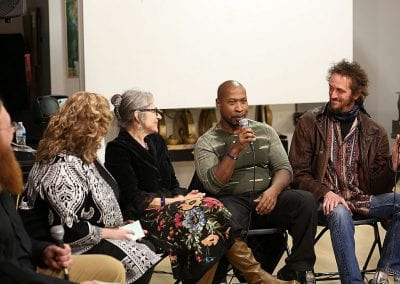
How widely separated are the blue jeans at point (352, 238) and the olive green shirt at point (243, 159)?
15.6 inches

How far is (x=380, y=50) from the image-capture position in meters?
7.47

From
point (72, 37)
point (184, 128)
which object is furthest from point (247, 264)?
point (72, 37)

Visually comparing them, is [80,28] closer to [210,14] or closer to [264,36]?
[210,14]

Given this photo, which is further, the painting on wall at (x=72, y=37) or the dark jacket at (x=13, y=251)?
the painting on wall at (x=72, y=37)

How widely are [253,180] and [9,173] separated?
5.81 ft

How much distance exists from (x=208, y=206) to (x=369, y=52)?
4.19m

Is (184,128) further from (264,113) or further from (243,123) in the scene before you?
(243,123)

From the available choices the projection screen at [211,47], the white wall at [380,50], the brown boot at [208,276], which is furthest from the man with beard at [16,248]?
the white wall at [380,50]

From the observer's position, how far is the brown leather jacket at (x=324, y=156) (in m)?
4.17

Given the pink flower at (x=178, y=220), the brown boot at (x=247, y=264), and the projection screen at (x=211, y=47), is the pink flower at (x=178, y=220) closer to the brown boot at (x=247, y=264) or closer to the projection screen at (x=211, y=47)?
the brown boot at (x=247, y=264)

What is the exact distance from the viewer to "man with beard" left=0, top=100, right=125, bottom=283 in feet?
8.34

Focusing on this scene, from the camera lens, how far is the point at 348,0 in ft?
18.7

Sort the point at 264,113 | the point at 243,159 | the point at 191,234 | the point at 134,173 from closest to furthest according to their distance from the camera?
1. the point at 191,234
2. the point at 134,173
3. the point at 243,159
4. the point at 264,113

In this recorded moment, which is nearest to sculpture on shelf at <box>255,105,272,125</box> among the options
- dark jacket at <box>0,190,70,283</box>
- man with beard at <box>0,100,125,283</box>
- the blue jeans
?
the blue jeans
